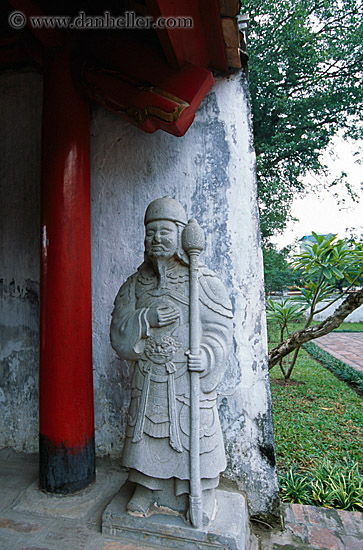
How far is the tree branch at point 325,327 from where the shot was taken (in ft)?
13.8

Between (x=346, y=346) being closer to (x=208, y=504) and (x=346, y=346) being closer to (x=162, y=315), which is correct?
(x=208, y=504)

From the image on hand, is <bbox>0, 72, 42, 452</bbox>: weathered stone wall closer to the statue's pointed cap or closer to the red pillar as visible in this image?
the red pillar

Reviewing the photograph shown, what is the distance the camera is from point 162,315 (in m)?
2.02

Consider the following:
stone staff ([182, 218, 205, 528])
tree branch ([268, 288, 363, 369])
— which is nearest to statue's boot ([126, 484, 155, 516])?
stone staff ([182, 218, 205, 528])

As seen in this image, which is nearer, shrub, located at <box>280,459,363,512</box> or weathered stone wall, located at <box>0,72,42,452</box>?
shrub, located at <box>280,459,363,512</box>

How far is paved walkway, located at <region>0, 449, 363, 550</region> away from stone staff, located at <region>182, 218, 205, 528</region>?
16.1 inches

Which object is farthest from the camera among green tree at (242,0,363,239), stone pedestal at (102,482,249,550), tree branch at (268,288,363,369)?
green tree at (242,0,363,239)

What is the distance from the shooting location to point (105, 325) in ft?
9.61

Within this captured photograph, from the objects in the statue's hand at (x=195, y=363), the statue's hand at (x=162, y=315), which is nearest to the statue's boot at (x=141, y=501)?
the statue's hand at (x=195, y=363)

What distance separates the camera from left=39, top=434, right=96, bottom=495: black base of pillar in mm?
2410

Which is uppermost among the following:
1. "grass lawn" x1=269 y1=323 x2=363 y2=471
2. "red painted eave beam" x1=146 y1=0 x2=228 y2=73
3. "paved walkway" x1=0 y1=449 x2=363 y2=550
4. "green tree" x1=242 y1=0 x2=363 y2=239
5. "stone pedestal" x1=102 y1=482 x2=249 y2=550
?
"green tree" x1=242 y1=0 x2=363 y2=239

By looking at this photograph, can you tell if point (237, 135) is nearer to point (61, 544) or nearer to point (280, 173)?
point (61, 544)

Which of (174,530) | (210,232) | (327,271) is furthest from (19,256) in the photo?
(327,271)

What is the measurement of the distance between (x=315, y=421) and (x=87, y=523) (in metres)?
3.46
